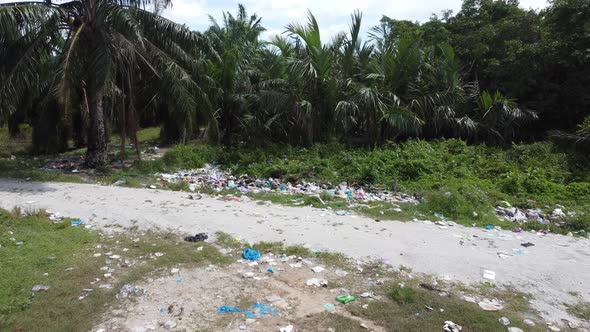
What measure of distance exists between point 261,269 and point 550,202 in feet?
19.1

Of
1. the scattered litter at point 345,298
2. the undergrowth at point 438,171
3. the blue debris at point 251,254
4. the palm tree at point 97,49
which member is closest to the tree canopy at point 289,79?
the palm tree at point 97,49

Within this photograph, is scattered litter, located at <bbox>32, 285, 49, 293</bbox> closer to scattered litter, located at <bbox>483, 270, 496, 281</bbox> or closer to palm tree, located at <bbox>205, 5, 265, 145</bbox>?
scattered litter, located at <bbox>483, 270, 496, 281</bbox>

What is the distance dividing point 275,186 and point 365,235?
11.3 ft

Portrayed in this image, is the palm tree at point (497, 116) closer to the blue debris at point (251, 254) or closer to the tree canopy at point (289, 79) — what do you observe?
the tree canopy at point (289, 79)

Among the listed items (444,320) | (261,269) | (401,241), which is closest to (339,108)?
(401,241)

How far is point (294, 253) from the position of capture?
523cm

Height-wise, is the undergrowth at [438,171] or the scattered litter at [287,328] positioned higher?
the undergrowth at [438,171]

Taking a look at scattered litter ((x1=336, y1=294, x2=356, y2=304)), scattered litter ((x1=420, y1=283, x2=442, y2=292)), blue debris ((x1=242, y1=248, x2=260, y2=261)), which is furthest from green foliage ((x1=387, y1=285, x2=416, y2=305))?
blue debris ((x1=242, y1=248, x2=260, y2=261))

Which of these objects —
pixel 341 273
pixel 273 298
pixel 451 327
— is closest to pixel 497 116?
pixel 341 273

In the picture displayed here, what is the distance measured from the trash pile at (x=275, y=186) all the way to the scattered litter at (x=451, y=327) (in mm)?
4130

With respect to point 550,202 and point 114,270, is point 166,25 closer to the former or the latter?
point 114,270

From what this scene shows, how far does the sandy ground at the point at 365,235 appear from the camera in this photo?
4664 mm

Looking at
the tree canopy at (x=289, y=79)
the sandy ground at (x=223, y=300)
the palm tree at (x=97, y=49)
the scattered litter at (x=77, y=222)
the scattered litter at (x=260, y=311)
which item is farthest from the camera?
the tree canopy at (x=289, y=79)

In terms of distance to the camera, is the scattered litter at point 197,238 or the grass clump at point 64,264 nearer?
the grass clump at point 64,264
